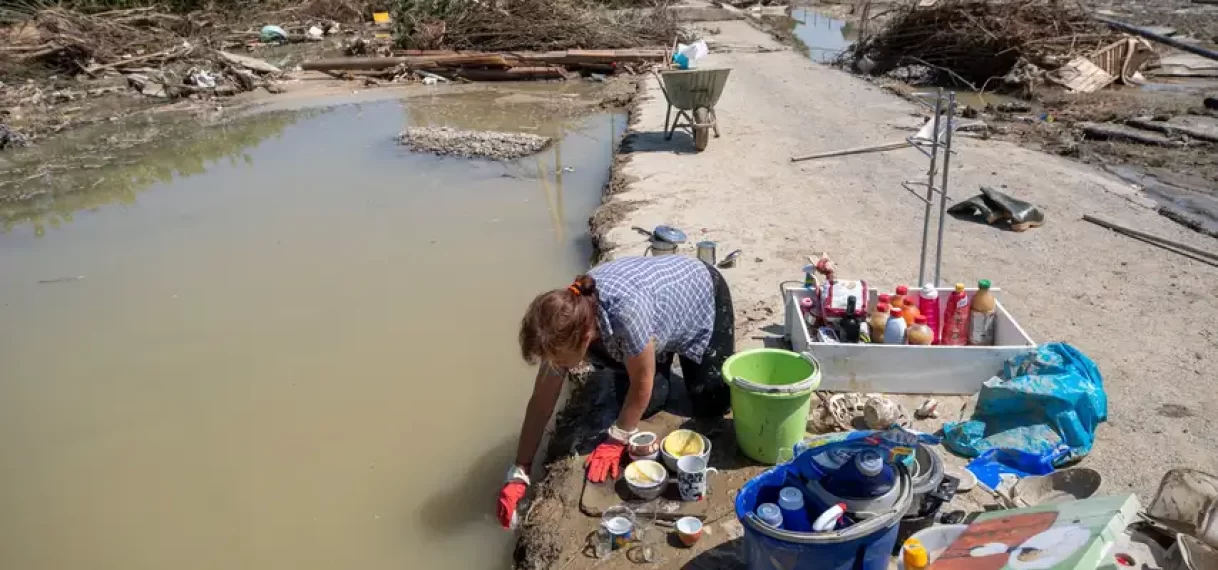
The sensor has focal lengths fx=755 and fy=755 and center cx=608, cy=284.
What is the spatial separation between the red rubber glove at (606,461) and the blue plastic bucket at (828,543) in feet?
2.95

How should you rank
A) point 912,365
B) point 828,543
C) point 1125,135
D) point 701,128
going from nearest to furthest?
point 828,543, point 912,365, point 1125,135, point 701,128

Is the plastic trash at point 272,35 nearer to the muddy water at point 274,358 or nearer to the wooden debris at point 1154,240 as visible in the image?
the muddy water at point 274,358

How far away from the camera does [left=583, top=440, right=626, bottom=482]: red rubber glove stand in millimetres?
3086

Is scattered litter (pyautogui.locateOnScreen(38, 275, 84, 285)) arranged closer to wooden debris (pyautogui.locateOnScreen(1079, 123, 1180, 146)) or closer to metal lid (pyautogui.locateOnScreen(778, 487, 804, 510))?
metal lid (pyautogui.locateOnScreen(778, 487, 804, 510))

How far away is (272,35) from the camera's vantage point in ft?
57.9

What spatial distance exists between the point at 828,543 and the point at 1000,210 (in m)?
4.35

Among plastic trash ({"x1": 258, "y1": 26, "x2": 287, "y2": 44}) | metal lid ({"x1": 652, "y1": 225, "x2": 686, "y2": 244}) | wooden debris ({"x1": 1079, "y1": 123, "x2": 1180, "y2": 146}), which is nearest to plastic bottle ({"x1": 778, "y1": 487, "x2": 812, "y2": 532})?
metal lid ({"x1": 652, "y1": 225, "x2": 686, "y2": 244})

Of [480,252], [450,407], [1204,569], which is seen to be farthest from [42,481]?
[1204,569]

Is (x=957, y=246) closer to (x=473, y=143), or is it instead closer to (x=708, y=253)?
(x=708, y=253)

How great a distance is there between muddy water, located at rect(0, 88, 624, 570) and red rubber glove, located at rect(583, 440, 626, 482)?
521 mm

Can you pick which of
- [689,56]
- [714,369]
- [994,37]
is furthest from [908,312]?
[994,37]

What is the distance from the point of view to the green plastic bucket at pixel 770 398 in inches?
114

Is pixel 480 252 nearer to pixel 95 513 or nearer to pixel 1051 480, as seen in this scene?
pixel 95 513

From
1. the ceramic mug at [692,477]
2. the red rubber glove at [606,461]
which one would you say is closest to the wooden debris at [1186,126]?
the ceramic mug at [692,477]
